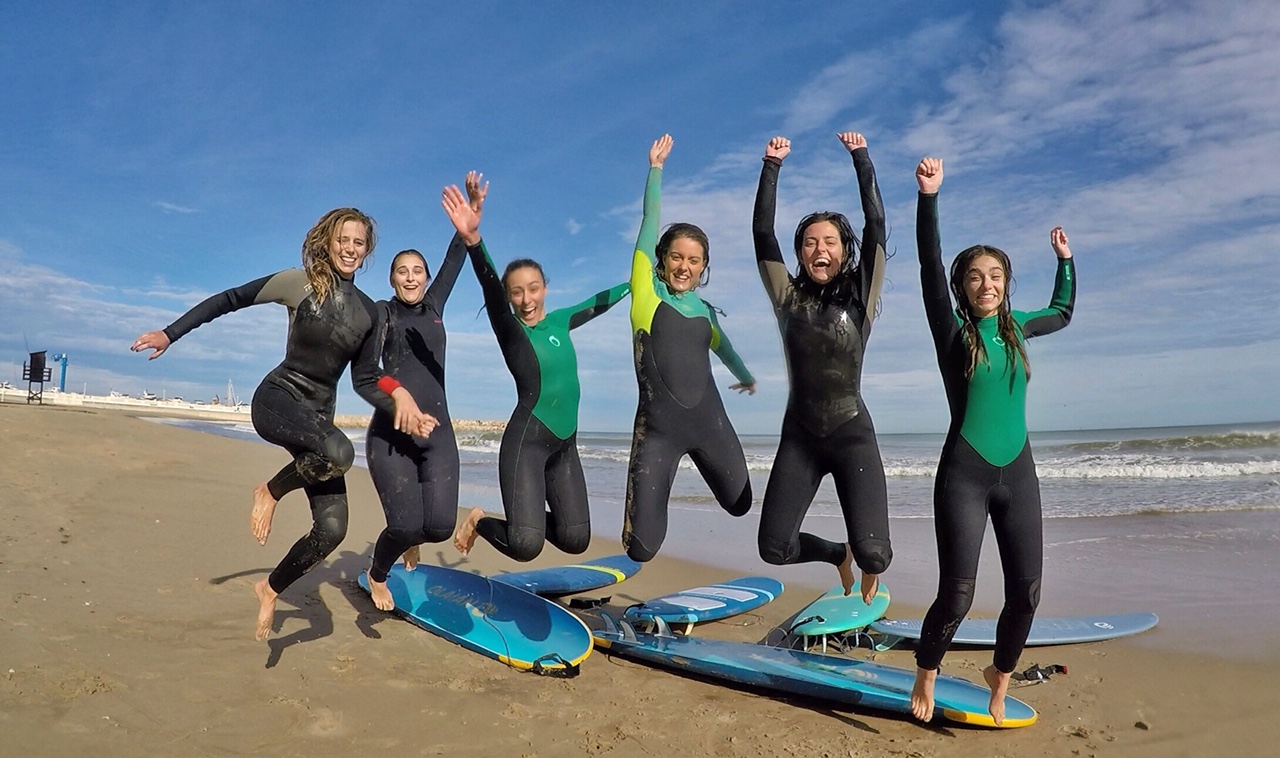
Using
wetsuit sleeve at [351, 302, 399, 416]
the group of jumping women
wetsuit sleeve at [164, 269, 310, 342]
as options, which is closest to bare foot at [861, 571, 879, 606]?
the group of jumping women

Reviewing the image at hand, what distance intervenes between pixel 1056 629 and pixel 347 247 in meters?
4.74

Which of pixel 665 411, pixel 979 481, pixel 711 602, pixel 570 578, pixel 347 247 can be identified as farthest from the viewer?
pixel 570 578

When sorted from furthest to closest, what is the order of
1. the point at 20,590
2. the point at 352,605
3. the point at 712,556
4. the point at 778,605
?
the point at 712,556, the point at 778,605, the point at 352,605, the point at 20,590

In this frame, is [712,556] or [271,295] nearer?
[271,295]

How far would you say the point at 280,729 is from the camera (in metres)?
3.35

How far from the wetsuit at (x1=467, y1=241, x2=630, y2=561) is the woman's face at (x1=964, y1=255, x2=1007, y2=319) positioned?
2.28 metres

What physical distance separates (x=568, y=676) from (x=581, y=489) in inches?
42.1

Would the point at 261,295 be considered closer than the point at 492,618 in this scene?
Yes

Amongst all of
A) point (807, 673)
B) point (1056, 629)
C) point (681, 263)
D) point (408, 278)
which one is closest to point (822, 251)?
point (681, 263)

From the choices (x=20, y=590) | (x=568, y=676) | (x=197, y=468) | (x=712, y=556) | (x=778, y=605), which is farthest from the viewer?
(x=197, y=468)

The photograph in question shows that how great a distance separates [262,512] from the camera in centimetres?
391

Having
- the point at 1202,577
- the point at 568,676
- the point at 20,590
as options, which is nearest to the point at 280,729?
the point at 568,676

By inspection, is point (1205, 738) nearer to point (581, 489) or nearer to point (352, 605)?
point (581, 489)

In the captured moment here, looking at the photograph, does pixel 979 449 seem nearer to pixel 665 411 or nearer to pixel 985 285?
pixel 985 285
